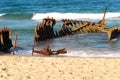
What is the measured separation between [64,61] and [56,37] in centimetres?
799

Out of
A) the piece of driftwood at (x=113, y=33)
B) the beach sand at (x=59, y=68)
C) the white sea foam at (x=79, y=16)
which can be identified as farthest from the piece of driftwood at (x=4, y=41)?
the white sea foam at (x=79, y=16)

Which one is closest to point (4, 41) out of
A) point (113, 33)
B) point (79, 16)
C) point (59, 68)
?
point (59, 68)

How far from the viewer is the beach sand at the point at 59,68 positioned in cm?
1099

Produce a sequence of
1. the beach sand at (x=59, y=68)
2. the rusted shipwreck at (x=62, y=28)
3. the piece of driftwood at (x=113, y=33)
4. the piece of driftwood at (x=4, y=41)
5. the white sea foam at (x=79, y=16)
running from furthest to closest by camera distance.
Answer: the white sea foam at (x=79, y=16) → the rusted shipwreck at (x=62, y=28) → the piece of driftwood at (x=113, y=33) → the piece of driftwood at (x=4, y=41) → the beach sand at (x=59, y=68)

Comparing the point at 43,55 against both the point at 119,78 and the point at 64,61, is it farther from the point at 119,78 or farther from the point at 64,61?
the point at 119,78

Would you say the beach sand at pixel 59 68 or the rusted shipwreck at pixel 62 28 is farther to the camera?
the rusted shipwreck at pixel 62 28

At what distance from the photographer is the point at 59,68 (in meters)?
12.2

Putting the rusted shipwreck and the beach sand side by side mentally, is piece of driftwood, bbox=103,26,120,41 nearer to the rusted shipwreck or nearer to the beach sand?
the rusted shipwreck

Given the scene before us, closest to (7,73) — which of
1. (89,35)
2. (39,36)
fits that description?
(39,36)

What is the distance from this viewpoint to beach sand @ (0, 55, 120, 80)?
11.0 meters

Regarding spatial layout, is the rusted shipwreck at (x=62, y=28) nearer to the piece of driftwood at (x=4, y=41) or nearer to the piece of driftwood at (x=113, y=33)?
the piece of driftwood at (x=113, y=33)

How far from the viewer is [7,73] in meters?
11.2

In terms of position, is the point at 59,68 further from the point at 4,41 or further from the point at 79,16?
the point at 79,16

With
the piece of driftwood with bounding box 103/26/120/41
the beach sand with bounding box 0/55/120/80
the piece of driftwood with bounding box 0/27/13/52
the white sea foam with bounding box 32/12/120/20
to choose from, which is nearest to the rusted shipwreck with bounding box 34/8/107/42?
the piece of driftwood with bounding box 103/26/120/41
